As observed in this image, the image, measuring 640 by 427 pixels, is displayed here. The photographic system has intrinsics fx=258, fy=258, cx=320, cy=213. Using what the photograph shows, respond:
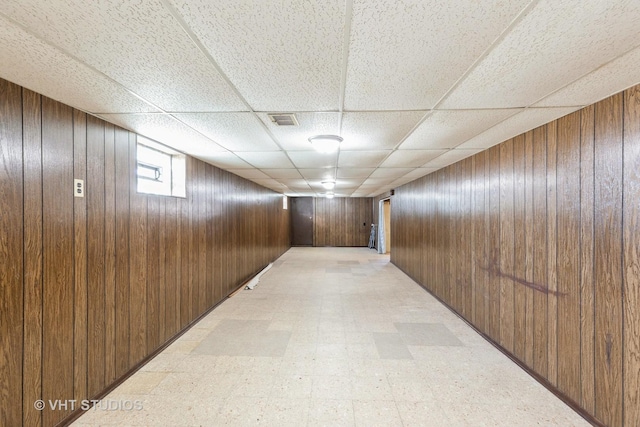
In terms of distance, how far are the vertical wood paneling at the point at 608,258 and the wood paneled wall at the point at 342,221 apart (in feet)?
31.1

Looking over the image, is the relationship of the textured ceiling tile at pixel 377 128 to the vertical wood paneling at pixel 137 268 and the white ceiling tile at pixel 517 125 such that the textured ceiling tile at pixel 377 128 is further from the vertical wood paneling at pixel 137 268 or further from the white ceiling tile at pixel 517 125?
the vertical wood paneling at pixel 137 268

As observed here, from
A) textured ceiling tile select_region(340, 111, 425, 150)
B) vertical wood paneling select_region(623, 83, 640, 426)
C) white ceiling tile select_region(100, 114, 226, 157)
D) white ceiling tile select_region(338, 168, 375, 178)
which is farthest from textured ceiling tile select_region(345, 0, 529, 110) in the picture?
white ceiling tile select_region(338, 168, 375, 178)

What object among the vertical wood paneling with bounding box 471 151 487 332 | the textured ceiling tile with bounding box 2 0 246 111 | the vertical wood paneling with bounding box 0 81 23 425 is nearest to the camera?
the textured ceiling tile with bounding box 2 0 246 111

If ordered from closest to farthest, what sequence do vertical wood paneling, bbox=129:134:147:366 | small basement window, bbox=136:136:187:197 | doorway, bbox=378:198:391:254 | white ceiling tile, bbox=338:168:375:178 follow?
vertical wood paneling, bbox=129:134:147:366 < small basement window, bbox=136:136:187:197 < white ceiling tile, bbox=338:168:375:178 < doorway, bbox=378:198:391:254

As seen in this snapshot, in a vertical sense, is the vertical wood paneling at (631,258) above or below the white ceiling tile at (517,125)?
below

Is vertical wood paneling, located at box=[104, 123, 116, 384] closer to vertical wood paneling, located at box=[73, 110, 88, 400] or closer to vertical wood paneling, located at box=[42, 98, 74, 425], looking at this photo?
vertical wood paneling, located at box=[73, 110, 88, 400]

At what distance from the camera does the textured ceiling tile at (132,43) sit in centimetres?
91

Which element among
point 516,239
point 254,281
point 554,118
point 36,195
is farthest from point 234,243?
point 554,118

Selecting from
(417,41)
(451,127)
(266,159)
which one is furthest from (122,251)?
(451,127)

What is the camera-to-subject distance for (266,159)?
338 cm

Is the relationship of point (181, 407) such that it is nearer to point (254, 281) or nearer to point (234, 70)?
point (234, 70)

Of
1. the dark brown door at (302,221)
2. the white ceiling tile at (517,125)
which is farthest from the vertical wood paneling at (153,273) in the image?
the dark brown door at (302,221)

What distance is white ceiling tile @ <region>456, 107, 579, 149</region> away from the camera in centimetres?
181

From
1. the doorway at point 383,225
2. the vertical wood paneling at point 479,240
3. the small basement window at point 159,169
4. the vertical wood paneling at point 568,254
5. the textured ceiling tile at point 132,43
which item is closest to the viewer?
the textured ceiling tile at point 132,43
